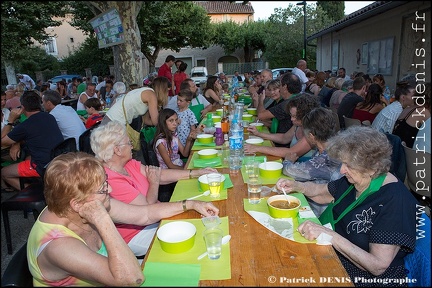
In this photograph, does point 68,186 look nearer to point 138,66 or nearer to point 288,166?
point 288,166

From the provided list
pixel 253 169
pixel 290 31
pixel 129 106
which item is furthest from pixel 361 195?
pixel 290 31

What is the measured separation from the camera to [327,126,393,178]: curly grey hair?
65.5 inches

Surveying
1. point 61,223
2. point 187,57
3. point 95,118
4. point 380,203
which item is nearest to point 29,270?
point 61,223

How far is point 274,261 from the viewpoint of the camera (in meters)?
1.39

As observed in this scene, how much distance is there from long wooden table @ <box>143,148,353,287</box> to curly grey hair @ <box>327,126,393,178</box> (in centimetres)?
49

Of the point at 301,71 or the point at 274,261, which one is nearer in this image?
the point at 274,261

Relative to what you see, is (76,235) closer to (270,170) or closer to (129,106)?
(270,170)

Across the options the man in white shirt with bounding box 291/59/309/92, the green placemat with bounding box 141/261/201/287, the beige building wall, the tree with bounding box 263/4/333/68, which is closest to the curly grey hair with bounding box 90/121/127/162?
the green placemat with bounding box 141/261/201/287

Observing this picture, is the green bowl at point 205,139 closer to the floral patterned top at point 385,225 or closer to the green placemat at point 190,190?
the green placemat at point 190,190

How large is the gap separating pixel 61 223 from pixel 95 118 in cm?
472

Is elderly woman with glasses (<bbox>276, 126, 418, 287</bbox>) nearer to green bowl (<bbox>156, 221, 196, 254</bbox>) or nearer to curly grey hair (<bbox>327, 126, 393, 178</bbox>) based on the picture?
curly grey hair (<bbox>327, 126, 393, 178</bbox>)

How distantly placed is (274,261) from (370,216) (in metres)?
0.61

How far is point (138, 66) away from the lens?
6551 millimetres

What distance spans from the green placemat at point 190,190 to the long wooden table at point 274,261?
389mm
